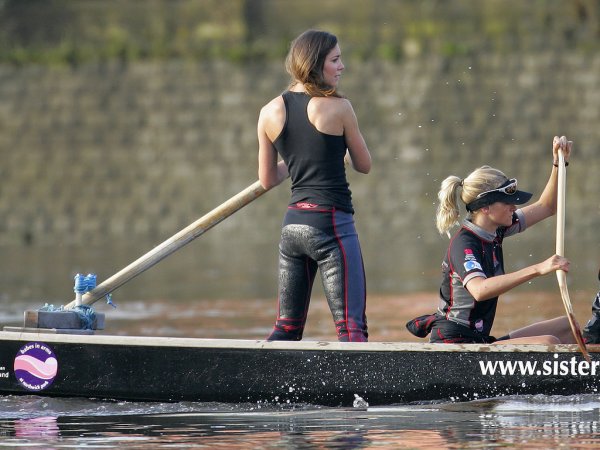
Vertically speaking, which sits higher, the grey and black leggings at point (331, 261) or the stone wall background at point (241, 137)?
the stone wall background at point (241, 137)

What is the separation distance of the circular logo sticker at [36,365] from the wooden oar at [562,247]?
2.69 meters

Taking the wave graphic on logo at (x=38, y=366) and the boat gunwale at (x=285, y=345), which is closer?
the boat gunwale at (x=285, y=345)

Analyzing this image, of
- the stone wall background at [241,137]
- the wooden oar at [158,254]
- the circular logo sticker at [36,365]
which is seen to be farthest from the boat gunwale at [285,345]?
the stone wall background at [241,137]

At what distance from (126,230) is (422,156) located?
5869mm

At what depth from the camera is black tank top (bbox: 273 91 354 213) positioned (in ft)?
25.6

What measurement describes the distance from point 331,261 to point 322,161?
51 centimetres

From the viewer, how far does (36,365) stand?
830 centimetres

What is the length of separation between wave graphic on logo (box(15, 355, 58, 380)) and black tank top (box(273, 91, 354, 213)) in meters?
1.63

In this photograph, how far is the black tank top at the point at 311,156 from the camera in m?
7.79

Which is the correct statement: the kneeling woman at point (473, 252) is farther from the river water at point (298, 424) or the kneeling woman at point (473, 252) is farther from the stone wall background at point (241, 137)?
the stone wall background at point (241, 137)

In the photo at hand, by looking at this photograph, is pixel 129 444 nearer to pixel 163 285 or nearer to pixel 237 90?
pixel 163 285

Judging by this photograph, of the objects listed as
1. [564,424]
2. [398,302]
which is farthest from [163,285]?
[564,424]

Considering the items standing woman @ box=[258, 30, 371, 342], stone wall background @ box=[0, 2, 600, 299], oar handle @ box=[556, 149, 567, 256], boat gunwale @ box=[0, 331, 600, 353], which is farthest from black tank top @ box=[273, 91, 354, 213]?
stone wall background @ box=[0, 2, 600, 299]

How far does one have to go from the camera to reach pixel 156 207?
30031mm
